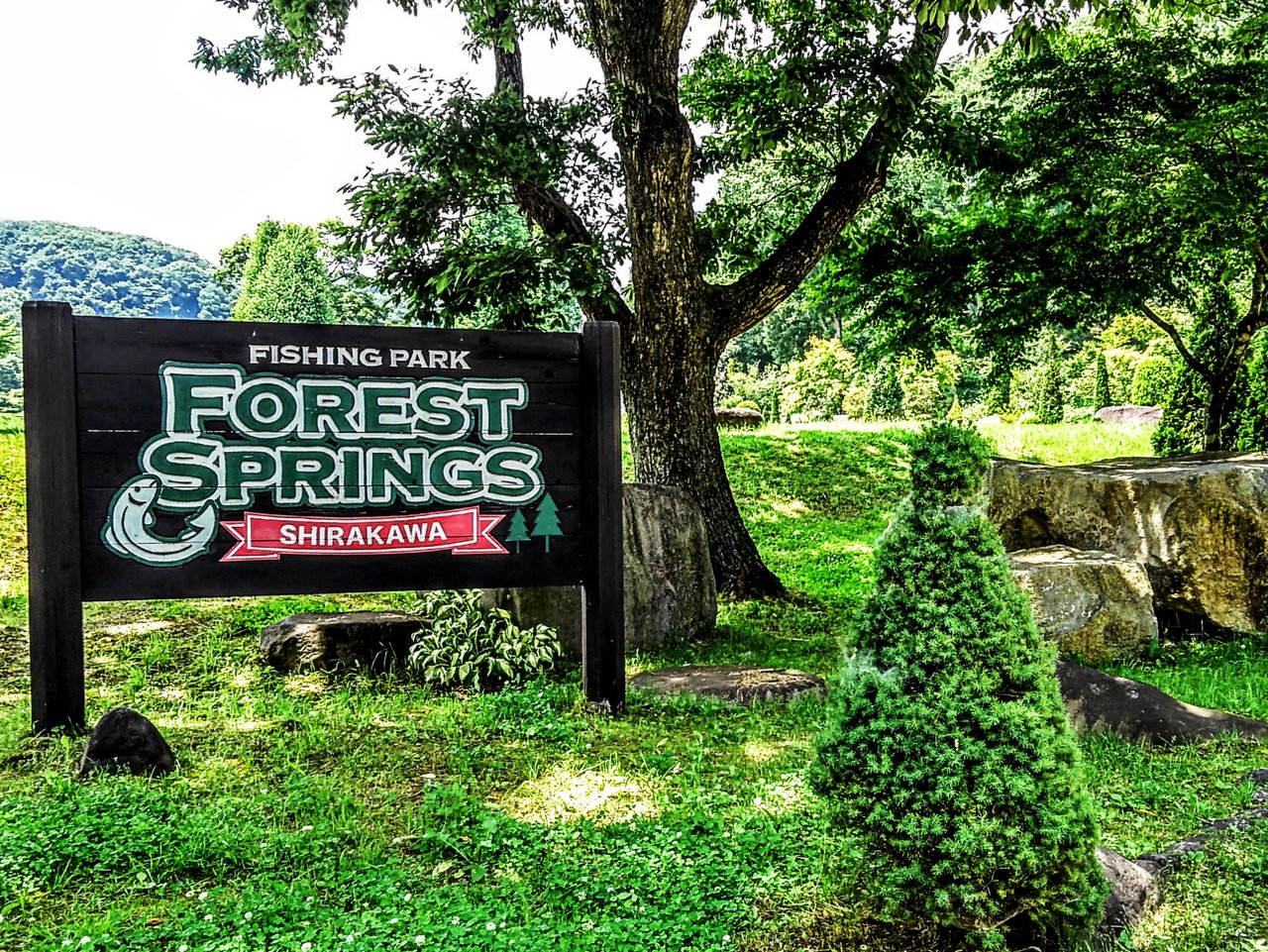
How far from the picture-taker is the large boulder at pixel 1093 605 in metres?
6.36

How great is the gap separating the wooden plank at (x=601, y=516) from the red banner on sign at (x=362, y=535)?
0.57 m

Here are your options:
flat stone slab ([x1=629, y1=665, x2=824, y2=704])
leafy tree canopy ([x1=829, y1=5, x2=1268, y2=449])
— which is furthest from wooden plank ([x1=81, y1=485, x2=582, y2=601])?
leafy tree canopy ([x1=829, y1=5, x2=1268, y2=449])


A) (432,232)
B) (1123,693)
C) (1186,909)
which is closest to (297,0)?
(432,232)

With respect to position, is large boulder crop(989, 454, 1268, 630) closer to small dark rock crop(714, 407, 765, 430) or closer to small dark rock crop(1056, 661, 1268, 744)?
small dark rock crop(1056, 661, 1268, 744)

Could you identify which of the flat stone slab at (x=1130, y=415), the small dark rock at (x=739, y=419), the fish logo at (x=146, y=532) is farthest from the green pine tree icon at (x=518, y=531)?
the flat stone slab at (x=1130, y=415)

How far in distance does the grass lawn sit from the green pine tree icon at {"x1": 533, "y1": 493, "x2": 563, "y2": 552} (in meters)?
0.96

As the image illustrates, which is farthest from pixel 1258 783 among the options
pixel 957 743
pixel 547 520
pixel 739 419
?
pixel 739 419

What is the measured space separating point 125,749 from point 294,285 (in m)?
32.6

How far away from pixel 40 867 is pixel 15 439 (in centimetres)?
1200

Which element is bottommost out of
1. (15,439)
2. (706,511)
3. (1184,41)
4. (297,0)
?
(706,511)

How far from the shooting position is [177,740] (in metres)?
4.64

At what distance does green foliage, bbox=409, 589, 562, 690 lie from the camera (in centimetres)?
568

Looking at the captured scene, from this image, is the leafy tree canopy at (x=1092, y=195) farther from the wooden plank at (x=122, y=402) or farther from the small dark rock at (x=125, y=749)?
the small dark rock at (x=125, y=749)

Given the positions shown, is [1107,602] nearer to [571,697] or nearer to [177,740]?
[571,697]
